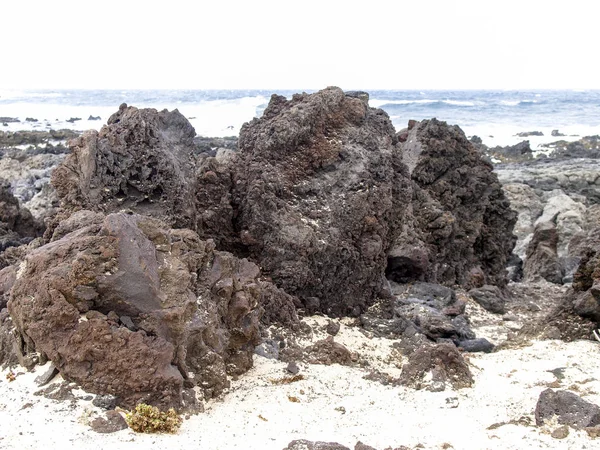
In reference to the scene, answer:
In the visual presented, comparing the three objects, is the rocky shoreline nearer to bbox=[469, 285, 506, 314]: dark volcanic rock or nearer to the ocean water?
bbox=[469, 285, 506, 314]: dark volcanic rock

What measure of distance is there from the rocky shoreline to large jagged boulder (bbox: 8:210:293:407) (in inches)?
0.6

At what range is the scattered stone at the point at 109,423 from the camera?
4.06m

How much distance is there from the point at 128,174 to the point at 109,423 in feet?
10.8

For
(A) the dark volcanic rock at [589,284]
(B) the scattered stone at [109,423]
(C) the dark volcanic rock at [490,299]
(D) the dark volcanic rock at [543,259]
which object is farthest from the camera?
(D) the dark volcanic rock at [543,259]

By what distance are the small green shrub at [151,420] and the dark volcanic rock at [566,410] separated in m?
2.63

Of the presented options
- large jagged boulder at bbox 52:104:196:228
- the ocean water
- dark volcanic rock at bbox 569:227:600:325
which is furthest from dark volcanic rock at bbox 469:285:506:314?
the ocean water

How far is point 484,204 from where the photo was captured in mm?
11672

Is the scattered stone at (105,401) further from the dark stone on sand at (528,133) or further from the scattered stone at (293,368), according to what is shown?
the dark stone on sand at (528,133)

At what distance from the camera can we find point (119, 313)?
181 inches

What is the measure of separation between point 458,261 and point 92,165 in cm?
688

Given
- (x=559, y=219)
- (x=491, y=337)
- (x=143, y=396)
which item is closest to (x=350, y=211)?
(x=491, y=337)

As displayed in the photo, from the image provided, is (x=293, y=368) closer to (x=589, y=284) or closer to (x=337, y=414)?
(x=337, y=414)

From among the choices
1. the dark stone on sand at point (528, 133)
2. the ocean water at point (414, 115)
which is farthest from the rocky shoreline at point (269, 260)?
the dark stone on sand at point (528, 133)

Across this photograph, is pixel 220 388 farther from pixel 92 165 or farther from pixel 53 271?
pixel 92 165
